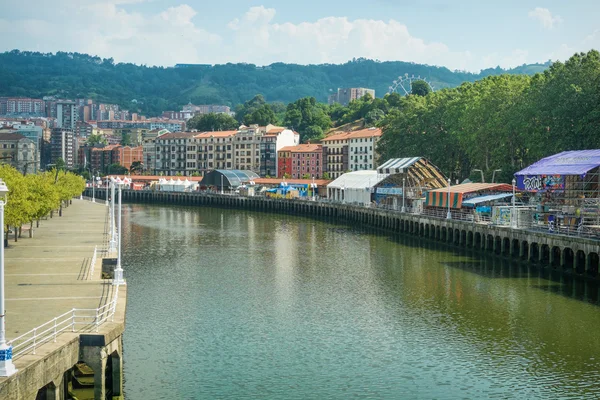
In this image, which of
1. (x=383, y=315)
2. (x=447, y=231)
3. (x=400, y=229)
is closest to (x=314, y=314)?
(x=383, y=315)

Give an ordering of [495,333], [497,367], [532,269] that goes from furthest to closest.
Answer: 1. [532,269]
2. [495,333]
3. [497,367]

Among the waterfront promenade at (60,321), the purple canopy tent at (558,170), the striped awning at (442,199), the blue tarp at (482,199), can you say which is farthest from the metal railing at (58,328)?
the striped awning at (442,199)

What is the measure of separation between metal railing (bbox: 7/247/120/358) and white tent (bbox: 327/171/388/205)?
84.0 metres

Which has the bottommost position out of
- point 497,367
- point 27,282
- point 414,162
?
point 497,367

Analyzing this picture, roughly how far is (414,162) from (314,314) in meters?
62.6

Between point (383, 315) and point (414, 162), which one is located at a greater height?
point (414, 162)

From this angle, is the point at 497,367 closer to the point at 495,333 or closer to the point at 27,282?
the point at 495,333

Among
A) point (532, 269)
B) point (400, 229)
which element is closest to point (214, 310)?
point (532, 269)

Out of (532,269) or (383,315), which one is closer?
(383,315)

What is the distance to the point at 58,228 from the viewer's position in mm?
79000

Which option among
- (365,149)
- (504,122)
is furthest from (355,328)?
(365,149)

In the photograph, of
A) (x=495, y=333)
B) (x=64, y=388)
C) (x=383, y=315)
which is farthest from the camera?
(x=383, y=315)

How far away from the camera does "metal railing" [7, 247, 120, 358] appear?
2503cm

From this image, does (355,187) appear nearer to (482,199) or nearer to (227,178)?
(482,199)
